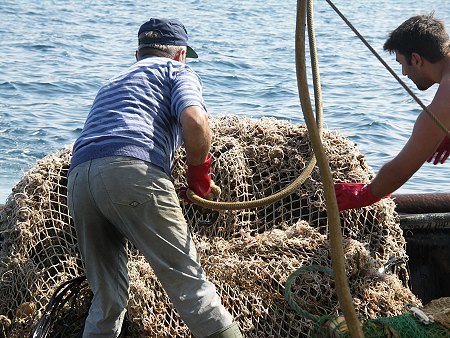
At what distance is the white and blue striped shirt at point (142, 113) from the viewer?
12.6 feet

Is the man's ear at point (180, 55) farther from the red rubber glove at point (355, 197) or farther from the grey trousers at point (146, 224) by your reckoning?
the red rubber glove at point (355, 197)

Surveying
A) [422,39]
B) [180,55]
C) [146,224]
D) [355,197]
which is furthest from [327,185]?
[422,39]

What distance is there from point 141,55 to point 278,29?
51.2 feet

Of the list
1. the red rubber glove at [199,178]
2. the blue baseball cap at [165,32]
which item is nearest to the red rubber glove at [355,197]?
the red rubber glove at [199,178]

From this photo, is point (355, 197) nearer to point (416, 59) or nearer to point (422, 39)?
point (416, 59)

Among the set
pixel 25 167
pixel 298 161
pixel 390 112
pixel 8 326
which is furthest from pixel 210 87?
pixel 8 326

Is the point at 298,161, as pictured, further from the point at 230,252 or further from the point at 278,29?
the point at 278,29

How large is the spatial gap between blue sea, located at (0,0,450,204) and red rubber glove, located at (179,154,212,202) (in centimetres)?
515

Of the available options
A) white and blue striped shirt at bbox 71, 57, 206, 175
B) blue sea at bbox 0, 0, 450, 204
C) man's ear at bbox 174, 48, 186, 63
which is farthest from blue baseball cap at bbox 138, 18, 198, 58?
blue sea at bbox 0, 0, 450, 204

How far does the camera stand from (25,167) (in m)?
9.78

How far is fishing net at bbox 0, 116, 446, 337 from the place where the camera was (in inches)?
176

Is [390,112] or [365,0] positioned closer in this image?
[390,112]

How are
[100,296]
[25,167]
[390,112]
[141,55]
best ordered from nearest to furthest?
1. [100,296]
2. [141,55]
3. [25,167]
4. [390,112]

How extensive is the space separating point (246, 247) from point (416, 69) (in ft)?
4.49
